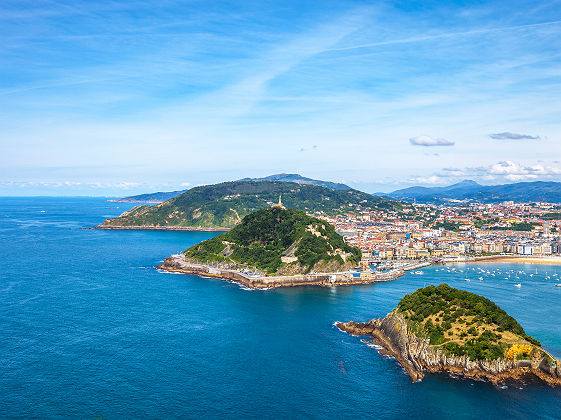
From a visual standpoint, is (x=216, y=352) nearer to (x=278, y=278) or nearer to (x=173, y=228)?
(x=278, y=278)

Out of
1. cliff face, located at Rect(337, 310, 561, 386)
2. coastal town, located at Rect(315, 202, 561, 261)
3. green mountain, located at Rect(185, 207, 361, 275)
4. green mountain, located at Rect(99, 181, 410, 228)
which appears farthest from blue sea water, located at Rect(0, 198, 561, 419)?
green mountain, located at Rect(99, 181, 410, 228)

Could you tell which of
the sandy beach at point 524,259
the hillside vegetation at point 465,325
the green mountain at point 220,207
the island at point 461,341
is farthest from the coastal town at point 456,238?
the island at point 461,341

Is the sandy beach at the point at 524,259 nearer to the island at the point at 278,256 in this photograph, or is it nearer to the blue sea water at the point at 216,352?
the blue sea water at the point at 216,352

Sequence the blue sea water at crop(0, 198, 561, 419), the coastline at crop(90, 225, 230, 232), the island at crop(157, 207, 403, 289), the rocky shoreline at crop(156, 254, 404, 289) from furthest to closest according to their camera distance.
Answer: the coastline at crop(90, 225, 230, 232)
the island at crop(157, 207, 403, 289)
the rocky shoreline at crop(156, 254, 404, 289)
the blue sea water at crop(0, 198, 561, 419)

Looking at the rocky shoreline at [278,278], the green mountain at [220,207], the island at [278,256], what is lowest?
the rocky shoreline at [278,278]

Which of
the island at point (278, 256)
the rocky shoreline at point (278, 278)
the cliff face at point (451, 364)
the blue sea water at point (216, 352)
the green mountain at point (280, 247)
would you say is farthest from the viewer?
the green mountain at point (280, 247)

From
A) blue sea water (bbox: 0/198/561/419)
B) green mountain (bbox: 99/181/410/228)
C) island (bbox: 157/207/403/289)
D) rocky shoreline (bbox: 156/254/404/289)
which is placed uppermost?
green mountain (bbox: 99/181/410/228)

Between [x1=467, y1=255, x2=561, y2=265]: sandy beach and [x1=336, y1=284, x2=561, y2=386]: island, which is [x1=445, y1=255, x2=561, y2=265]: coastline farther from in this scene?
[x1=336, y1=284, x2=561, y2=386]: island

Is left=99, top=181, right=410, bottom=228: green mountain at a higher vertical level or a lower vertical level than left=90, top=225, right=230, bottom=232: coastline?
higher
